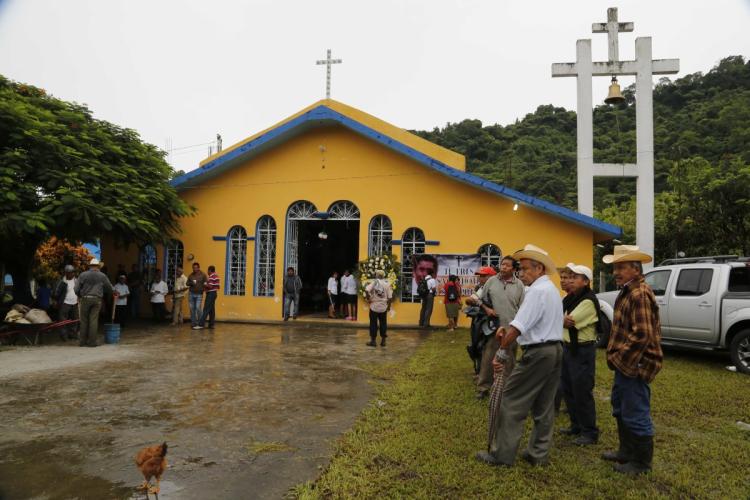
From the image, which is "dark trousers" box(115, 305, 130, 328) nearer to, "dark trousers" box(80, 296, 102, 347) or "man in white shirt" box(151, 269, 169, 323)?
"man in white shirt" box(151, 269, 169, 323)

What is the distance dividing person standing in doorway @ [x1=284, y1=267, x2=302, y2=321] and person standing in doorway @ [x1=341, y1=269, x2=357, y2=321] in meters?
1.26

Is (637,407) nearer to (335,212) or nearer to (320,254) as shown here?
(335,212)

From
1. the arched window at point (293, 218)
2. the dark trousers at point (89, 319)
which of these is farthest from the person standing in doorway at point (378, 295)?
the dark trousers at point (89, 319)

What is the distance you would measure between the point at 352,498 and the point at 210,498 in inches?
39.4

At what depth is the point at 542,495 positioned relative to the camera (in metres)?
3.46

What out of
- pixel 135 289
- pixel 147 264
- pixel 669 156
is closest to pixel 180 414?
pixel 135 289

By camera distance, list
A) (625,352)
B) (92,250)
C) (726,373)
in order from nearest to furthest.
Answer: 1. (625,352)
2. (726,373)
3. (92,250)

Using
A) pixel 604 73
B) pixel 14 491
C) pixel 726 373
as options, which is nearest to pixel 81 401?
pixel 14 491

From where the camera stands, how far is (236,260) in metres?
14.6

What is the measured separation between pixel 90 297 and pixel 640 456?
9.49m

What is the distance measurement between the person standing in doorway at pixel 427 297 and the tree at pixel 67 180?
22.2ft

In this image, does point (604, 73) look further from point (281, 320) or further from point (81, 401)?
point (81, 401)

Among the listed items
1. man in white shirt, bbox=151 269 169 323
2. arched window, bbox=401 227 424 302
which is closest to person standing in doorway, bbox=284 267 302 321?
arched window, bbox=401 227 424 302

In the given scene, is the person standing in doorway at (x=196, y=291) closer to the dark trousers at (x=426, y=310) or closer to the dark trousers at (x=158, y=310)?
the dark trousers at (x=158, y=310)
